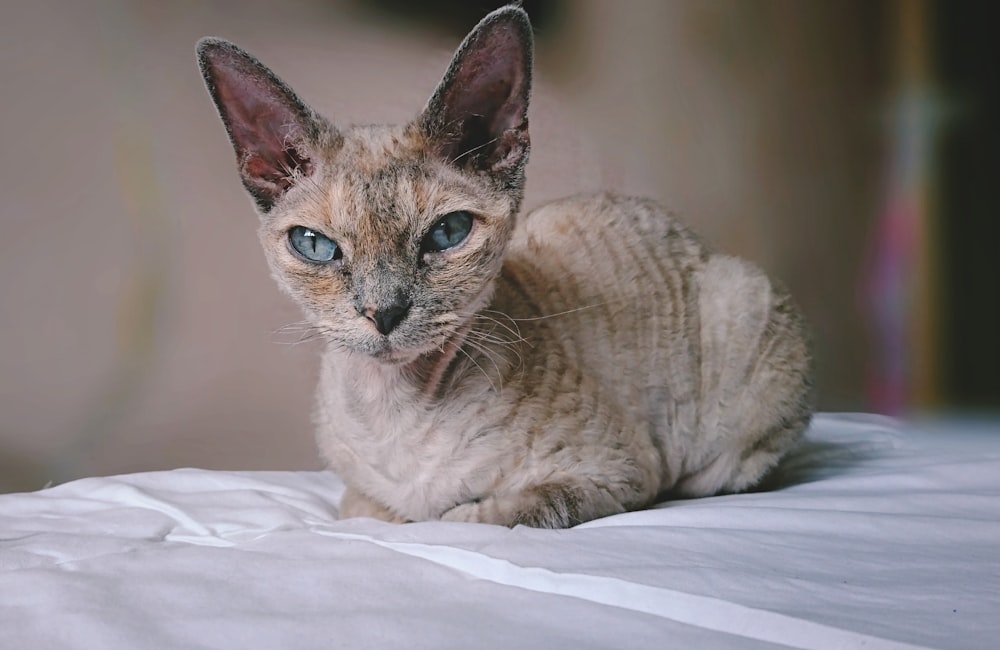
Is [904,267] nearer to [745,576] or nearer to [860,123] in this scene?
[860,123]

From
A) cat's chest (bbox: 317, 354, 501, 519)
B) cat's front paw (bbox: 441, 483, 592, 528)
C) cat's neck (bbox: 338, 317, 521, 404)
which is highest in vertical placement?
cat's neck (bbox: 338, 317, 521, 404)

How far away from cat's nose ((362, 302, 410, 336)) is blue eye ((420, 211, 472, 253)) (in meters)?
0.12

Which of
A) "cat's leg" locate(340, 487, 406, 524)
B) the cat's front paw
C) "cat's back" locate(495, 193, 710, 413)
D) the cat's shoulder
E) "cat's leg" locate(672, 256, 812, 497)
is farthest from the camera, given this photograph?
the cat's shoulder

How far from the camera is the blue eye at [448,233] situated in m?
1.31

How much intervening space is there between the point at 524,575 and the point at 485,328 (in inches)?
20.0

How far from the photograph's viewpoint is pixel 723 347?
1765 millimetres

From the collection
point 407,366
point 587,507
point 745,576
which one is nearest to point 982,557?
point 745,576

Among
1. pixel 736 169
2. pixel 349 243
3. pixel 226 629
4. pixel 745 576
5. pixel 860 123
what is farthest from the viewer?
pixel 860 123

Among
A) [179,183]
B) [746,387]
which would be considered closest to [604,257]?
[746,387]

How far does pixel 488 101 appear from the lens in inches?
53.9

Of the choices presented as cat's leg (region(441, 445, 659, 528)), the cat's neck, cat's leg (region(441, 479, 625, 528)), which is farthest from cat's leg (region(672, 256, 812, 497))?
the cat's neck

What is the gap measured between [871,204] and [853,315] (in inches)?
13.3

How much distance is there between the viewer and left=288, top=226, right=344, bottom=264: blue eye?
1301mm

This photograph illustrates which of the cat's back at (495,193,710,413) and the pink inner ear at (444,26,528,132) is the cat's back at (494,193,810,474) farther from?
the pink inner ear at (444,26,528,132)
